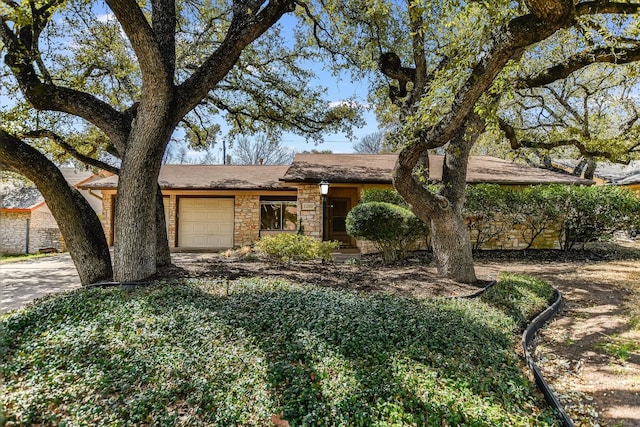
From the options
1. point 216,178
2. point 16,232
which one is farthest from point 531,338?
point 16,232

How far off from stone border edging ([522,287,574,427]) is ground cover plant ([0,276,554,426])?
0.10 meters

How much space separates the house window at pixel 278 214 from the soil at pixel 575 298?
500cm

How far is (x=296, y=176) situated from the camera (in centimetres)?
1244

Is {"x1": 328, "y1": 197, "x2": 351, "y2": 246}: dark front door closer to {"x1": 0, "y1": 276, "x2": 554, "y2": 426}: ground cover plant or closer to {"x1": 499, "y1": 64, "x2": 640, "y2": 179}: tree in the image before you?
{"x1": 499, "y1": 64, "x2": 640, "y2": 179}: tree

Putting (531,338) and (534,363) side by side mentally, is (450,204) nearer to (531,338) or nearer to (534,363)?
(531,338)

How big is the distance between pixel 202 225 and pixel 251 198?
252 centimetres

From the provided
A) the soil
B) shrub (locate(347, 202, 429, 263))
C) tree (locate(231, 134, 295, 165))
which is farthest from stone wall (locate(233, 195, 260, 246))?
tree (locate(231, 134, 295, 165))

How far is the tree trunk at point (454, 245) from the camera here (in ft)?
21.4

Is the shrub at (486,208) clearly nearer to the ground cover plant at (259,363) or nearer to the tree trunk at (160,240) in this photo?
the ground cover plant at (259,363)

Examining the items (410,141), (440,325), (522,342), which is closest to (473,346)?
(440,325)

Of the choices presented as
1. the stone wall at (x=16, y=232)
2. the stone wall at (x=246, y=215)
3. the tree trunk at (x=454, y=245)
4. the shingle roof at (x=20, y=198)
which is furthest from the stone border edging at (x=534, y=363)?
the shingle roof at (x=20, y=198)

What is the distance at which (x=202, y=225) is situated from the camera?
15438mm

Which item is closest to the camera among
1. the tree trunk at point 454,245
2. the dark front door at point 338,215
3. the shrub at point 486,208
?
the tree trunk at point 454,245

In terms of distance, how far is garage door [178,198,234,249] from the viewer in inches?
607
